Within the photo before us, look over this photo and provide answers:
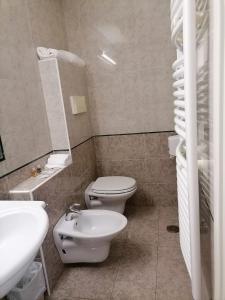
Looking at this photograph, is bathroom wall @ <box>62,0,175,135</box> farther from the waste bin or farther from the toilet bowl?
the waste bin

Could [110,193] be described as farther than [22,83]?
Yes

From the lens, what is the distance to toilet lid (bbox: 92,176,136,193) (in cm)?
230

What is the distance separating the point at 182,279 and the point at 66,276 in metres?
0.87

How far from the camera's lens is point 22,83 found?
1713mm

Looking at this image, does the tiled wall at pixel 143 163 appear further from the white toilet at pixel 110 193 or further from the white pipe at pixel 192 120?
the white pipe at pixel 192 120

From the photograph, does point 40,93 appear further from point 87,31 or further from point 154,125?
point 154,125

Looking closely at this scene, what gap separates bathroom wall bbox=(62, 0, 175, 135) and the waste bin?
1631mm

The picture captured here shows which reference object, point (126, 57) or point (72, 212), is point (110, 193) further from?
point (126, 57)

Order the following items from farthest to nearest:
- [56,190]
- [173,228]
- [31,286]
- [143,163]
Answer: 1. [143,163]
2. [173,228]
3. [56,190]
4. [31,286]

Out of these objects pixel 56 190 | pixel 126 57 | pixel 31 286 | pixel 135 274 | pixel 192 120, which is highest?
pixel 126 57

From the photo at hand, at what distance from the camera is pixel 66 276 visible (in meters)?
1.78

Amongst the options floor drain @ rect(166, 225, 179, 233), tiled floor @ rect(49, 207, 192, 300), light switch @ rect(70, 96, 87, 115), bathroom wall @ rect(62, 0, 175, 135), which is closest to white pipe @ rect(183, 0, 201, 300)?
tiled floor @ rect(49, 207, 192, 300)

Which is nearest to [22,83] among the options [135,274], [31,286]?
[31,286]

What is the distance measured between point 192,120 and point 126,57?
5.66 ft
